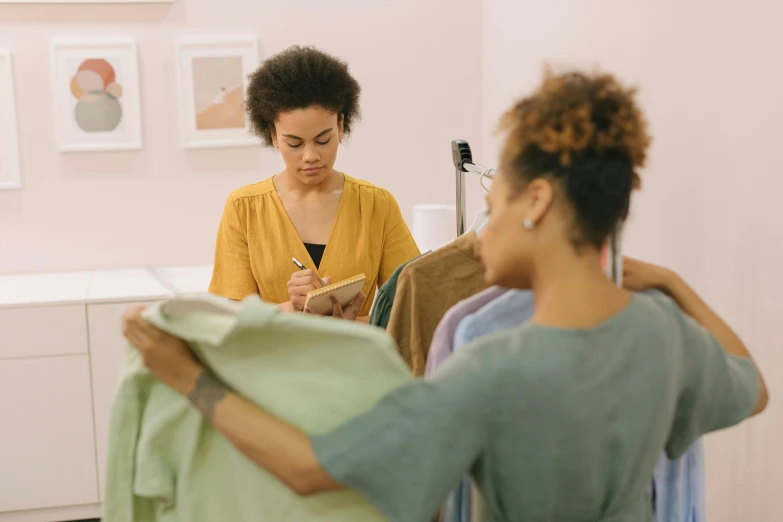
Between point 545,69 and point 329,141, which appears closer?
point 545,69

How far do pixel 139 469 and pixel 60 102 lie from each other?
252 centimetres

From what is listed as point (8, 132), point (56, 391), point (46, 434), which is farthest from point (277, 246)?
point (8, 132)

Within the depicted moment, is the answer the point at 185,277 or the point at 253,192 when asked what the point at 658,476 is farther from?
the point at 185,277

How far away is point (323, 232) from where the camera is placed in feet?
7.16

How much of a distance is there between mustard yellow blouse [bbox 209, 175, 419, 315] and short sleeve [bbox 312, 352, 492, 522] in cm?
114

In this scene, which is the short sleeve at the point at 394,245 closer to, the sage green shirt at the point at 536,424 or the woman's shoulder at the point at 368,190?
the woman's shoulder at the point at 368,190

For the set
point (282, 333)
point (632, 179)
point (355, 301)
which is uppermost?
point (632, 179)

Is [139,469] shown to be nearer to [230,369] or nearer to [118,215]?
[230,369]

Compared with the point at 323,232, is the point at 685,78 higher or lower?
higher

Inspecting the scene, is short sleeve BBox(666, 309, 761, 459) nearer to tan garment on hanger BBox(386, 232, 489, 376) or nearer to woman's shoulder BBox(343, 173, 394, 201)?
tan garment on hanger BBox(386, 232, 489, 376)

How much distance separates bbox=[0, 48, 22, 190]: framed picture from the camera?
3277mm

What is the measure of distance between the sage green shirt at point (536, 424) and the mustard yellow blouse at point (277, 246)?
1097 mm

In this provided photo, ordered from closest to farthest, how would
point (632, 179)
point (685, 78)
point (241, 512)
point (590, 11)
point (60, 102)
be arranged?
point (632, 179) < point (241, 512) < point (685, 78) < point (590, 11) < point (60, 102)

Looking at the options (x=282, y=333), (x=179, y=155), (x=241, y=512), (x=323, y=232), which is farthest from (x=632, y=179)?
(x=179, y=155)
